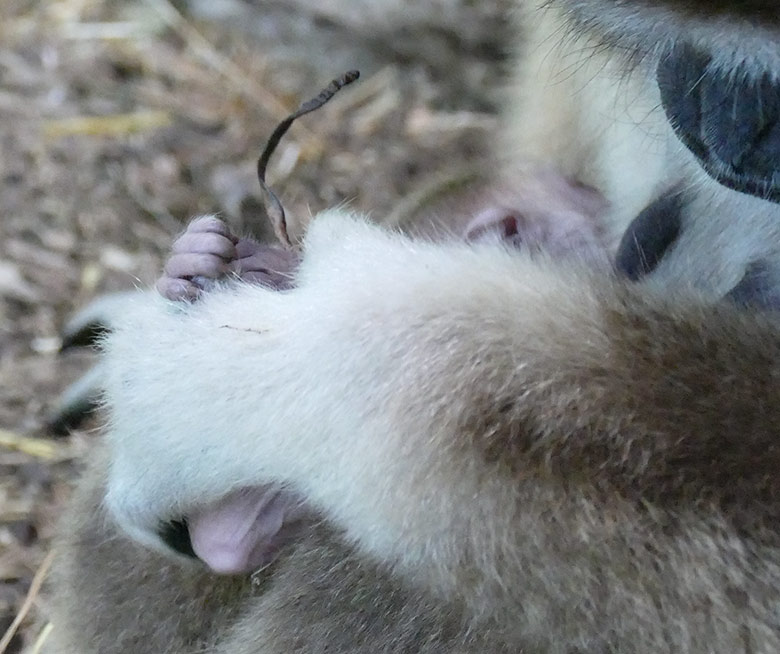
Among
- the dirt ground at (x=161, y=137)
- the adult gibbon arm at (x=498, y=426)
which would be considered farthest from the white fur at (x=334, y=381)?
the dirt ground at (x=161, y=137)

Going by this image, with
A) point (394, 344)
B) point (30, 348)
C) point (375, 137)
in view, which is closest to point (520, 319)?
point (394, 344)

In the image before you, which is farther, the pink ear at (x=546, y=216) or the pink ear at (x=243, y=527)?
the pink ear at (x=546, y=216)

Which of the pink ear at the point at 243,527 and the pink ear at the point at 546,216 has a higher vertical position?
the pink ear at the point at 546,216

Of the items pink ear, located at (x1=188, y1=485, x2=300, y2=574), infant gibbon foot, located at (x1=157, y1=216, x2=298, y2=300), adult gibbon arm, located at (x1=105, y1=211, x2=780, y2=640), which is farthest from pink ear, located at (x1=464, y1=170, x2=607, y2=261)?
pink ear, located at (x1=188, y1=485, x2=300, y2=574)

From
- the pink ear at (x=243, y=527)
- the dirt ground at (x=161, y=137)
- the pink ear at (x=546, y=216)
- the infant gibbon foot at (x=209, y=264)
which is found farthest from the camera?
the dirt ground at (x=161, y=137)

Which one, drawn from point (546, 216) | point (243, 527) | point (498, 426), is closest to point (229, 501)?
point (243, 527)

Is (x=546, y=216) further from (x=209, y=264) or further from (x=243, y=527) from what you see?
(x=243, y=527)

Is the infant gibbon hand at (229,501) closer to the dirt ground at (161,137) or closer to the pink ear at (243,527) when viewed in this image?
the pink ear at (243,527)
